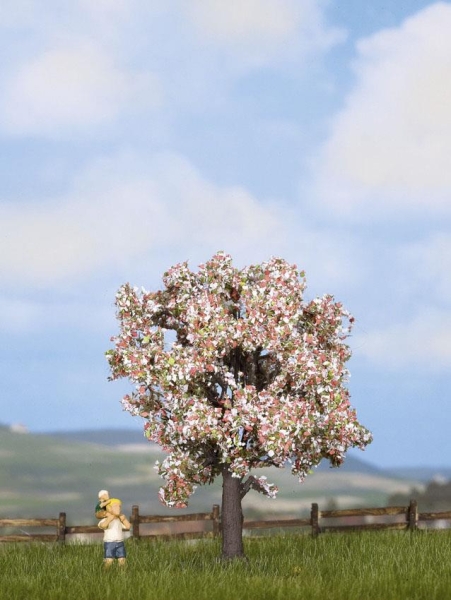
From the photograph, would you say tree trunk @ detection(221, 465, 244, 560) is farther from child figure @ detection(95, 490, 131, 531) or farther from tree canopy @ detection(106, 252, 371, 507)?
child figure @ detection(95, 490, 131, 531)

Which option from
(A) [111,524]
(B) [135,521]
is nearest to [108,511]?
(A) [111,524]

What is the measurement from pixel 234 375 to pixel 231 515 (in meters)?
3.07

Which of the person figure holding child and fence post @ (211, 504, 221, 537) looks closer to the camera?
the person figure holding child

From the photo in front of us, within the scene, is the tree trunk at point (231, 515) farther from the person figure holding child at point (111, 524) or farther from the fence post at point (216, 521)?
the fence post at point (216, 521)

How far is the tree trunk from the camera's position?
1942 cm

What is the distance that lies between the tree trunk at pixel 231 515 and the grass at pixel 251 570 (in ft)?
1.35

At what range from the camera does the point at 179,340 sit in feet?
66.1

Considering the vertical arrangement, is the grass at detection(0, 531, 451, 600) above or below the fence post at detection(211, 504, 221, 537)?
below

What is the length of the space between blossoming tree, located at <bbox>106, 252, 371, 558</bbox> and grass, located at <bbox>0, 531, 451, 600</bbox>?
68.9 inches

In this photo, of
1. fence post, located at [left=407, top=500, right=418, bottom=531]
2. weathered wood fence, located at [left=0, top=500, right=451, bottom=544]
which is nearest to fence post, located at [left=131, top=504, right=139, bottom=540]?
weathered wood fence, located at [left=0, top=500, right=451, bottom=544]

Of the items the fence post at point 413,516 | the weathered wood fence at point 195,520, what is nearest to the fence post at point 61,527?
the weathered wood fence at point 195,520

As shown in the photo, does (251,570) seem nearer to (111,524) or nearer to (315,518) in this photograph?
(111,524)

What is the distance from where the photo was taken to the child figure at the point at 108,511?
18.1m

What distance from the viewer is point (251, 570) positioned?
1838cm
